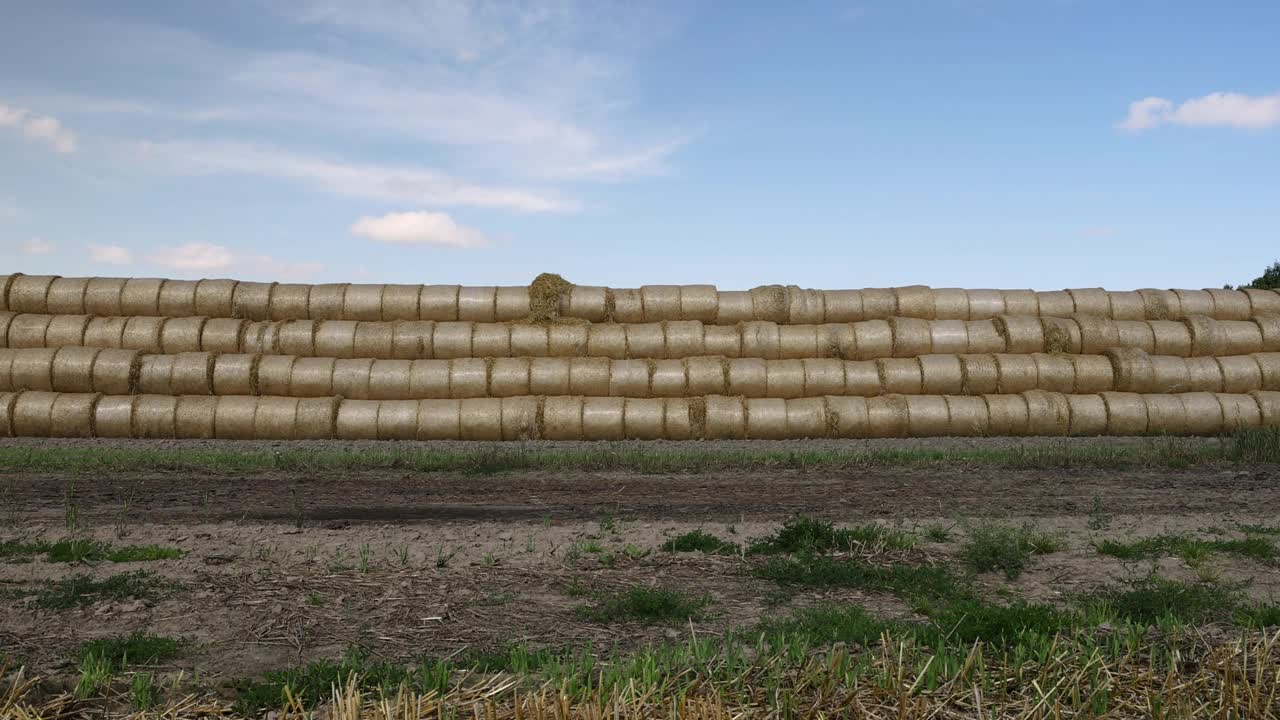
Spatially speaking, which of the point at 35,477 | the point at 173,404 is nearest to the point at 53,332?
the point at 173,404

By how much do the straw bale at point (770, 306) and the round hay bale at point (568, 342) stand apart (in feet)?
12.7

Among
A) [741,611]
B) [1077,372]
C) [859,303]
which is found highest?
[859,303]

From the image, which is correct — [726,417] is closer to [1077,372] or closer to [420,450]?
[420,450]

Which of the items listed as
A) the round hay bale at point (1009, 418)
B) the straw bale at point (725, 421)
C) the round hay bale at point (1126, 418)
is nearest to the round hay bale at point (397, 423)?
the straw bale at point (725, 421)

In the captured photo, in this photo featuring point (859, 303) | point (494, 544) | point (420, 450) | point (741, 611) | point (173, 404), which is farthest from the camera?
point (859, 303)

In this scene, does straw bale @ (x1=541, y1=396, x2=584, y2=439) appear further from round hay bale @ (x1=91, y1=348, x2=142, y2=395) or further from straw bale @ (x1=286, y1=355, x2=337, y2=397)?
round hay bale @ (x1=91, y1=348, x2=142, y2=395)

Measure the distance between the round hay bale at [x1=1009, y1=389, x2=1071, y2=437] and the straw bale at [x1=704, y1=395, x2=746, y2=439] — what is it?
5.73 m

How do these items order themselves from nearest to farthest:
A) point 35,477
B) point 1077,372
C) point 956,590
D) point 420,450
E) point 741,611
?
point 741,611 → point 956,590 → point 35,477 → point 420,450 → point 1077,372

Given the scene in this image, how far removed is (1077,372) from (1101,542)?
42.3 ft

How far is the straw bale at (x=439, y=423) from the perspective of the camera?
63.0ft

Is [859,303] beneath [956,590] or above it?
above

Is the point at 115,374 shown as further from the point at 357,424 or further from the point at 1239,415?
the point at 1239,415

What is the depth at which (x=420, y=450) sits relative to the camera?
1689 centimetres

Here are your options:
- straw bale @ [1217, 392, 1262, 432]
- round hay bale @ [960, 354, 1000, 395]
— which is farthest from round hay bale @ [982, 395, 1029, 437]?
straw bale @ [1217, 392, 1262, 432]
